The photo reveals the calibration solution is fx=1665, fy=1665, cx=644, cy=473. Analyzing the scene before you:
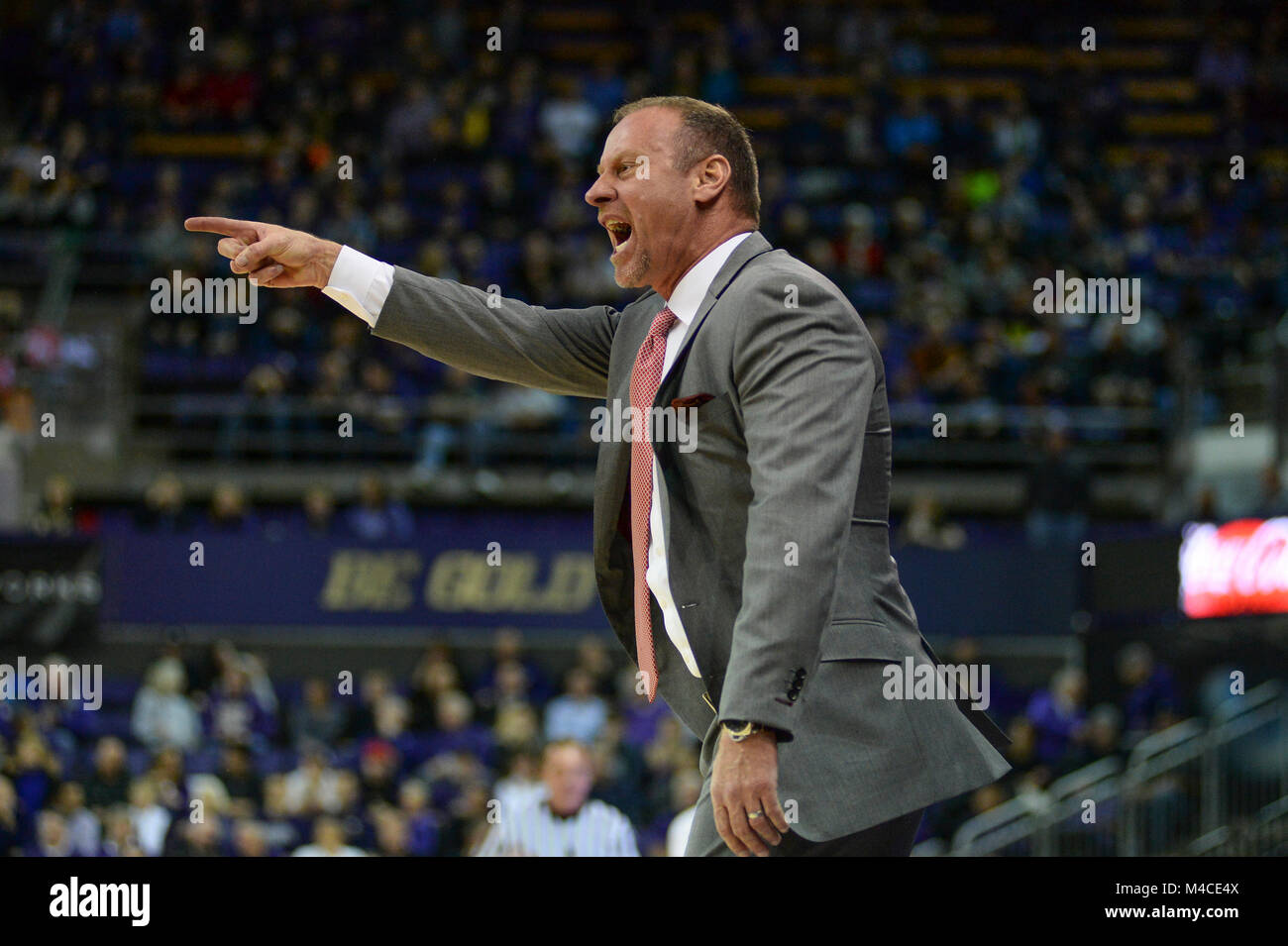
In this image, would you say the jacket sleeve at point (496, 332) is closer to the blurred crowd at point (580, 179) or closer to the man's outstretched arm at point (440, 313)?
the man's outstretched arm at point (440, 313)

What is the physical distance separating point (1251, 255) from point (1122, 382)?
81.5 inches

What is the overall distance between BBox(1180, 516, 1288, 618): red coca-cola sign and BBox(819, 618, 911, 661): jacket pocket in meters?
7.88

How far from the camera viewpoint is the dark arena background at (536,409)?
393 inches

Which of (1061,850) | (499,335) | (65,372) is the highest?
(65,372)

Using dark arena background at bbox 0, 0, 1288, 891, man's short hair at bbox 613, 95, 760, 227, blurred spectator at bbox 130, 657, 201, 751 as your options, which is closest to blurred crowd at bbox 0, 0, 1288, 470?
dark arena background at bbox 0, 0, 1288, 891

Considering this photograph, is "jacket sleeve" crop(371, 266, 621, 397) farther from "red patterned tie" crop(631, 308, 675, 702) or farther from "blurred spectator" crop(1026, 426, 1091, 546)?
"blurred spectator" crop(1026, 426, 1091, 546)

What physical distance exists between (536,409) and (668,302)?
10.0 meters

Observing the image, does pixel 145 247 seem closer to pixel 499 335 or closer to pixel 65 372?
pixel 65 372

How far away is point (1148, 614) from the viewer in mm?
11172

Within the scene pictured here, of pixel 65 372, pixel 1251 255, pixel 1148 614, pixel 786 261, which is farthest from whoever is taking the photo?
pixel 1251 255

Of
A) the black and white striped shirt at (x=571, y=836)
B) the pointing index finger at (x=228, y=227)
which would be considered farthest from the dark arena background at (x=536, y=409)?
the pointing index finger at (x=228, y=227)

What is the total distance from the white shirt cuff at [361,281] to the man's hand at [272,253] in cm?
2

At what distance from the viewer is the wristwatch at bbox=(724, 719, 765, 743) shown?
2336 mm
